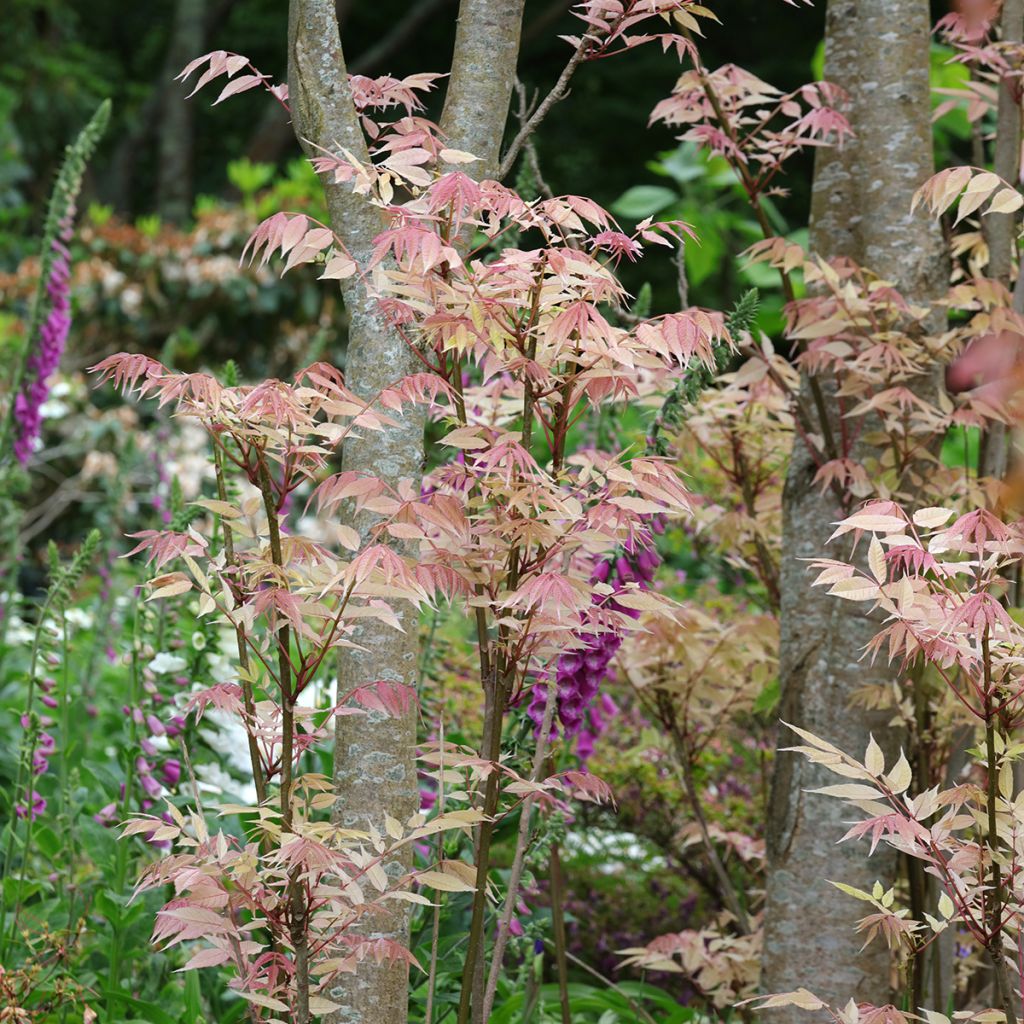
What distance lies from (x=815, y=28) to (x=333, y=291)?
548 cm

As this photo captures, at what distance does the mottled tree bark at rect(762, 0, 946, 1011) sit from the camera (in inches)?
85.4

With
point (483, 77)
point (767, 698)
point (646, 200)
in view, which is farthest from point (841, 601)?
point (646, 200)

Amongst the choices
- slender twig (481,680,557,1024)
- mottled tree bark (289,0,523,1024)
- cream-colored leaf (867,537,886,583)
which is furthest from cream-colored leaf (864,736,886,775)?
mottled tree bark (289,0,523,1024)

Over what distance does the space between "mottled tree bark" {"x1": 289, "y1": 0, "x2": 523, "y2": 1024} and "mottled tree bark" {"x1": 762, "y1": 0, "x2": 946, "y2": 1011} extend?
2.60 ft

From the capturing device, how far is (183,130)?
11148mm

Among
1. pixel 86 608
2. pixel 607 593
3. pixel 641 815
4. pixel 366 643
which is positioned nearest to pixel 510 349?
pixel 607 593

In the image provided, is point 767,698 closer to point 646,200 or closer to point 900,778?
point 900,778

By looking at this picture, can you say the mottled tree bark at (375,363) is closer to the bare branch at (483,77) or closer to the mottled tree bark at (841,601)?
the bare branch at (483,77)

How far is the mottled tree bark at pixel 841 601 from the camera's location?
217cm

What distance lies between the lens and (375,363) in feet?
5.98

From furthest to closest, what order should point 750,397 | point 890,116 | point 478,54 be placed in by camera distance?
point 750,397 < point 890,116 < point 478,54

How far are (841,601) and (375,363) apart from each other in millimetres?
989

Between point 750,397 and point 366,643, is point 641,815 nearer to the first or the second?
point 750,397

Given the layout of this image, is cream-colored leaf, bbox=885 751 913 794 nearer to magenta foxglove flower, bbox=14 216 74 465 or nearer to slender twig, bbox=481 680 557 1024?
slender twig, bbox=481 680 557 1024
